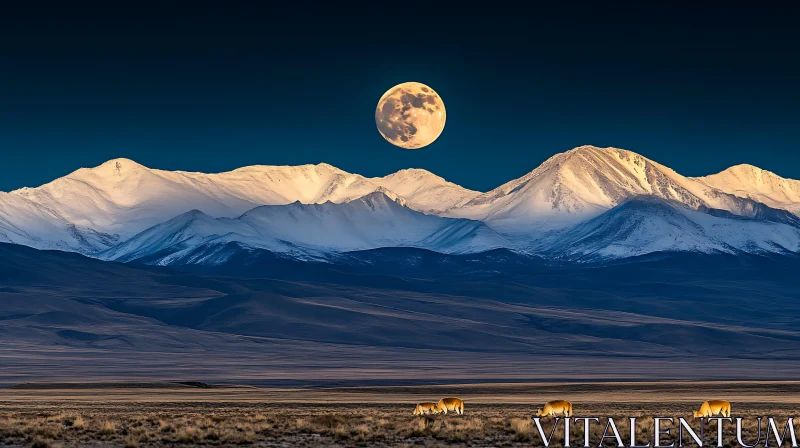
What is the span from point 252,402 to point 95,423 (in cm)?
1841

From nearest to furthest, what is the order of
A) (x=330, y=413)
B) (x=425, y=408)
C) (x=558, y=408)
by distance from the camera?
(x=558, y=408), (x=425, y=408), (x=330, y=413)

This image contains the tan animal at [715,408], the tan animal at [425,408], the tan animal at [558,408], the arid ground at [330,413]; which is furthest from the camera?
the tan animal at [425,408]

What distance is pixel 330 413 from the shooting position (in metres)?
44.6

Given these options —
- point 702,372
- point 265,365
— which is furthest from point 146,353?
point 702,372

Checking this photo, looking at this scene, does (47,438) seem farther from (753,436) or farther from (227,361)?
(227,361)

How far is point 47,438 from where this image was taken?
1266 inches

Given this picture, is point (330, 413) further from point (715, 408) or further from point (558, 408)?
point (715, 408)

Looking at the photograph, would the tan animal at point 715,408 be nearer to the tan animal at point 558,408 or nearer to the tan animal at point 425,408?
the tan animal at point 558,408

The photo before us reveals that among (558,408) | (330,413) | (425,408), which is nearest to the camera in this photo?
(558,408)

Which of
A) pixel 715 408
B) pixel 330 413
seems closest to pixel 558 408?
pixel 715 408

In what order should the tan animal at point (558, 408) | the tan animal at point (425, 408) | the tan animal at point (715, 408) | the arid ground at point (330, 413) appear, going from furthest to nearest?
the tan animal at point (425, 408) → the tan animal at point (715, 408) → the tan animal at point (558, 408) → the arid ground at point (330, 413)

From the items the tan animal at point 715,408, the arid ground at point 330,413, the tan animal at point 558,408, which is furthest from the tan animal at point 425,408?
the tan animal at point 715,408

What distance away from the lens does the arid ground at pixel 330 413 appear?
33.1m

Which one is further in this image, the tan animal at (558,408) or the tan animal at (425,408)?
the tan animal at (425,408)
